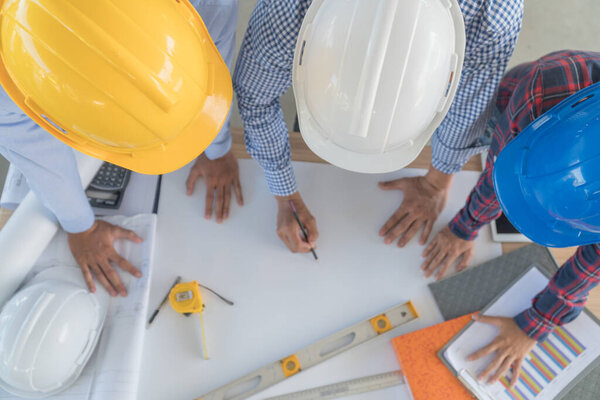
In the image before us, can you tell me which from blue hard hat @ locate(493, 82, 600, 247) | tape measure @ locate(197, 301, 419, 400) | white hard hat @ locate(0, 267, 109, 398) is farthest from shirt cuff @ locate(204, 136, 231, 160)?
blue hard hat @ locate(493, 82, 600, 247)

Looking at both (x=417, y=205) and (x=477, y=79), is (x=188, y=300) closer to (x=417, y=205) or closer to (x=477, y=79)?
(x=417, y=205)

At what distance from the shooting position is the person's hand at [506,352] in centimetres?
95

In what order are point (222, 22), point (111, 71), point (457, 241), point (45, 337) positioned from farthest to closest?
point (457, 241), point (222, 22), point (45, 337), point (111, 71)

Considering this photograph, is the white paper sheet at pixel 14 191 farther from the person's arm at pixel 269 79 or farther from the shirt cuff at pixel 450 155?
the shirt cuff at pixel 450 155

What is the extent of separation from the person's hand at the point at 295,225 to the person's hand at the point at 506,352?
464 mm

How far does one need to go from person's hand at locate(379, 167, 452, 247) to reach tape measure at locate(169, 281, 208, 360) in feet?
1.59

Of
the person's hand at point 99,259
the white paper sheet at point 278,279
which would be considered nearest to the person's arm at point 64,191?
the person's hand at point 99,259

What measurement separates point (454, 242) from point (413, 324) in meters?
0.23

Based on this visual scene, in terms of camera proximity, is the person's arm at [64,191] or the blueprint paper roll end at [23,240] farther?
the blueprint paper roll end at [23,240]

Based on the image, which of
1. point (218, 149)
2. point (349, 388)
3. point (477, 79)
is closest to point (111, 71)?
point (218, 149)

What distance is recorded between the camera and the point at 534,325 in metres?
0.96

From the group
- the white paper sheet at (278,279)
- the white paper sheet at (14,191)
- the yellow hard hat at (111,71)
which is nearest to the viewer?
the yellow hard hat at (111,71)

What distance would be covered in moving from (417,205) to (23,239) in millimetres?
971

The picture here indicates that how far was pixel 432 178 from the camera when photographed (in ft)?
3.71
